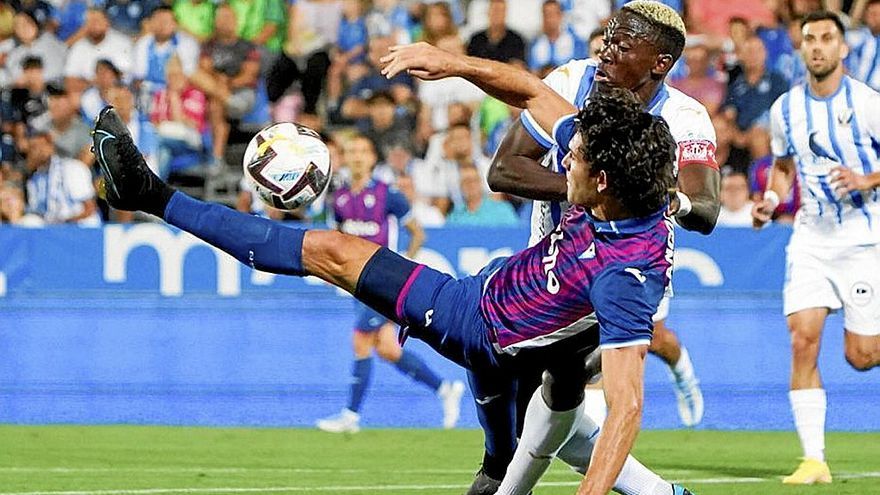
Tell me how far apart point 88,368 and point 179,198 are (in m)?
6.52

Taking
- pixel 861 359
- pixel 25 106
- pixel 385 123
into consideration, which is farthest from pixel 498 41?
pixel 861 359

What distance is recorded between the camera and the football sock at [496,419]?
22.0ft

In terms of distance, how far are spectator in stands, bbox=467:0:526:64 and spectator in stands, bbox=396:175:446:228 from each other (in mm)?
1781

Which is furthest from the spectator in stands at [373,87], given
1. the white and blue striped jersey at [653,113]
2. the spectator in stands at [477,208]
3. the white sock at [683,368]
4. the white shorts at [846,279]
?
the white and blue striped jersey at [653,113]

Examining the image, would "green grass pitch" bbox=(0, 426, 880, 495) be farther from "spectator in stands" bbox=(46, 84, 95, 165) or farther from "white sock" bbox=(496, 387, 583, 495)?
"spectator in stands" bbox=(46, 84, 95, 165)

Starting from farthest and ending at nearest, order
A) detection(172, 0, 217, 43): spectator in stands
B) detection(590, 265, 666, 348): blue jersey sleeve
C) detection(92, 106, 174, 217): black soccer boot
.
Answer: detection(172, 0, 217, 43): spectator in stands < detection(92, 106, 174, 217): black soccer boot < detection(590, 265, 666, 348): blue jersey sleeve

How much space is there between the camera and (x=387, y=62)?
6398mm

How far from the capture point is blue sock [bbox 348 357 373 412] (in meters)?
12.6

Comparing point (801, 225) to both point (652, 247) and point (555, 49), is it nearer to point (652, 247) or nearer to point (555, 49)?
point (652, 247)

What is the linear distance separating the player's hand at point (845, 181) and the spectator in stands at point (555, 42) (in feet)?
23.9

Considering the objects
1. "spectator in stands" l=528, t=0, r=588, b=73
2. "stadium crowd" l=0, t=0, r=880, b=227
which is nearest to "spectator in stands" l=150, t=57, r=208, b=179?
"stadium crowd" l=0, t=0, r=880, b=227

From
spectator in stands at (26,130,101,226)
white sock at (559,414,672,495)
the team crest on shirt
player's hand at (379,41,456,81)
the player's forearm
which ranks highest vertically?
player's hand at (379,41,456,81)

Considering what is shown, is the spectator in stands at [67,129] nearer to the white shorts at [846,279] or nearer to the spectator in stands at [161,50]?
the spectator in stands at [161,50]

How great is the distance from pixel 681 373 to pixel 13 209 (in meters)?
7.08
